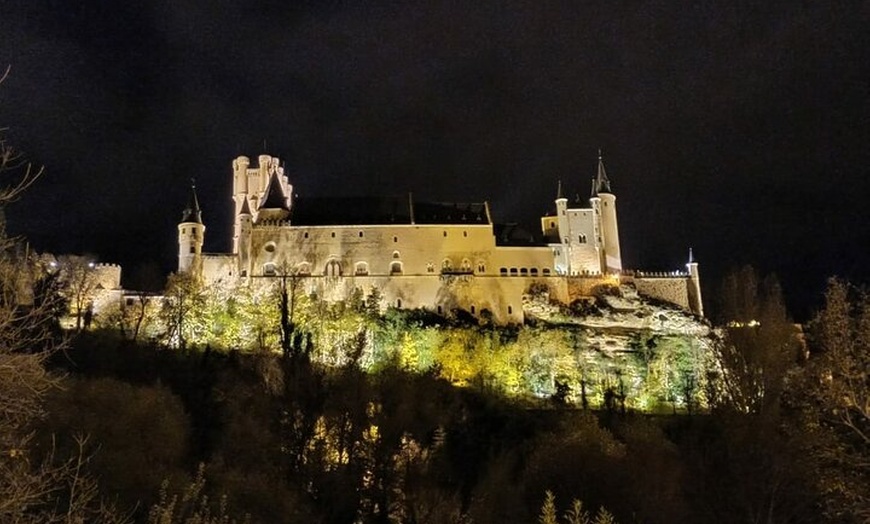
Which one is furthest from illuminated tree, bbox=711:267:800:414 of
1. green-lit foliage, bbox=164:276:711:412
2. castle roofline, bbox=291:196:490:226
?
castle roofline, bbox=291:196:490:226

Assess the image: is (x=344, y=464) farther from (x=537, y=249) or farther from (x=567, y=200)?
(x=567, y=200)

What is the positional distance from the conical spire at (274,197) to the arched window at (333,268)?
7236mm

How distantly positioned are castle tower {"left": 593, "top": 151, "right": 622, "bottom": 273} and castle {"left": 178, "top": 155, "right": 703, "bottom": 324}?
0.12 m

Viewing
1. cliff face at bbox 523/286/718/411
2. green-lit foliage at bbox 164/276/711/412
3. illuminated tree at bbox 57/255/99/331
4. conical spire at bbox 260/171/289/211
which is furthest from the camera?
conical spire at bbox 260/171/289/211

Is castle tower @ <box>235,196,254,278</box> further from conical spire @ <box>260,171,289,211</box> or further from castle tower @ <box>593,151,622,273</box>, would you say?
castle tower @ <box>593,151,622,273</box>

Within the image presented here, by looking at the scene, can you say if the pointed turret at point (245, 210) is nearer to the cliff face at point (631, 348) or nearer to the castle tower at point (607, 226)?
the cliff face at point (631, 348)

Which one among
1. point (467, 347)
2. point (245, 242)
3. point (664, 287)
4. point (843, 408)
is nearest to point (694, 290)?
point (664, 287)

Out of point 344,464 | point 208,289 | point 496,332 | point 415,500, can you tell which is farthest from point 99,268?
point 415,500

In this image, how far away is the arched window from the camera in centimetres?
6912

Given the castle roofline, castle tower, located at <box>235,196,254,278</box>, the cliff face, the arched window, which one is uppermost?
the castle roofline

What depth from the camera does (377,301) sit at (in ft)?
217

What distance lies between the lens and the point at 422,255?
7025 centimetres

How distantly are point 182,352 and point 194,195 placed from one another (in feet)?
65.3

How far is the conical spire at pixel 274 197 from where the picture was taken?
72.8m
